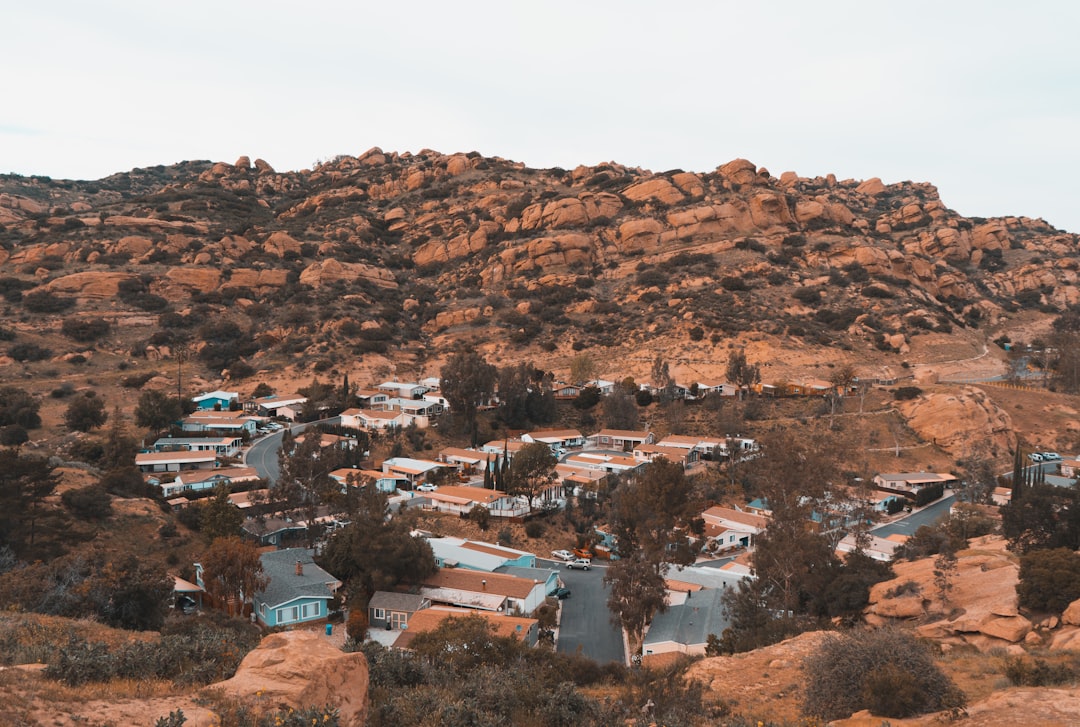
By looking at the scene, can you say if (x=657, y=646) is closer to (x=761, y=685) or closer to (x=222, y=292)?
(x=761, y=685)

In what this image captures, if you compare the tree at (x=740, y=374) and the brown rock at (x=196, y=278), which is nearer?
the tree at (x=740, y=374)

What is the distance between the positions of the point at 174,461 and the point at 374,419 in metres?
15.0

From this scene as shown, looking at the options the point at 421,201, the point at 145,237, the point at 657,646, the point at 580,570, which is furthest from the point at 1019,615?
the point at 421,201

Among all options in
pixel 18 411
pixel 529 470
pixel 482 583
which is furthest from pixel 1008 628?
pixel 18 411

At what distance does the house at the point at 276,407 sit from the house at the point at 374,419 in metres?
5.64

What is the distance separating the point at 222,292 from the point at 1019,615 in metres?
86.0

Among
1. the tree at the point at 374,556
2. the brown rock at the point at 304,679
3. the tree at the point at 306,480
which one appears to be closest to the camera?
the brown rock at the point at 304,679

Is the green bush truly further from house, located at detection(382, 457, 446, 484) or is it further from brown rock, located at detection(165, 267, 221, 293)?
brown rock, located at detection(165, 267, 221, 293)

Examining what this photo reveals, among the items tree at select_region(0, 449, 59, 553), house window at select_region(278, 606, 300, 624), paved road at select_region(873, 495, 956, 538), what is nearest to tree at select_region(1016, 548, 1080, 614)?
paved road at select_region(873, 495, 956, 538)

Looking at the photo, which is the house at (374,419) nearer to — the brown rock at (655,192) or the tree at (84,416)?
the tree at (84,416)

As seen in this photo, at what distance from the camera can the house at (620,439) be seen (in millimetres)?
51938

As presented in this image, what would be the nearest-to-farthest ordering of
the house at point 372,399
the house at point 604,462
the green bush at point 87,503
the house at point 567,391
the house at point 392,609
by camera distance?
the house at point 392,609 < the green bush at point 87,503 < the house at point 604,462 < the house at point 372,399 < the house at point 567,391

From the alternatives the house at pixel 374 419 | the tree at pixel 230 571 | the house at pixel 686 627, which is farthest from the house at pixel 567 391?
the tree at pixel 230 571

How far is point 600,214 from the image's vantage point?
9969 centimetres
